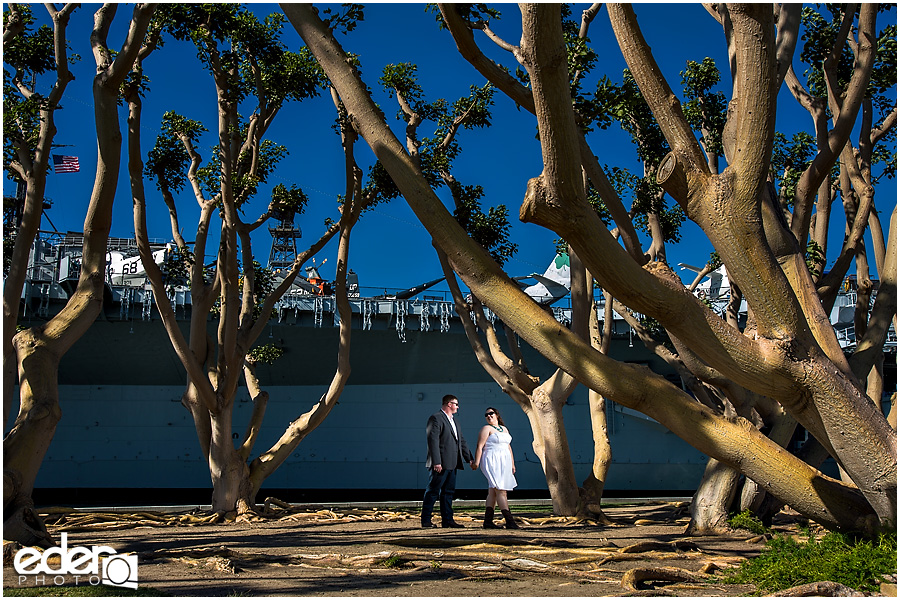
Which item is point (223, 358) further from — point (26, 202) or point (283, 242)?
point (283, 242)

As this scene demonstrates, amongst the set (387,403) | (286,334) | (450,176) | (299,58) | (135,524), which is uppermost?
(299,58)

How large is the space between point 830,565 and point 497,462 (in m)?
4.61

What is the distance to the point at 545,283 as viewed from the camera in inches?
1100

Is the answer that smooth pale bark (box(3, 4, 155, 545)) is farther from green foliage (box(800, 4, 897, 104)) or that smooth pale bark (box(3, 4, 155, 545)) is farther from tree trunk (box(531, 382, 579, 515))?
green foliage (box(800, 4, 897, 104))

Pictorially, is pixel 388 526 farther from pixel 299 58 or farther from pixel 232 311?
pixel 299 58

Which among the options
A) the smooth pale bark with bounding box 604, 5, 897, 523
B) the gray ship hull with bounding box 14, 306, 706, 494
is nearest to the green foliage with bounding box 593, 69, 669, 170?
the smooth pale bark with bounding box 604, 5, 897, 523

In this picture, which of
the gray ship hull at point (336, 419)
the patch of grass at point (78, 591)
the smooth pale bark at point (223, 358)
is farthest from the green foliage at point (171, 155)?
the gray ship hull at point (336, 419)

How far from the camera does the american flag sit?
23.4m

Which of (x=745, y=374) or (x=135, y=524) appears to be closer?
(x=745, y=374)

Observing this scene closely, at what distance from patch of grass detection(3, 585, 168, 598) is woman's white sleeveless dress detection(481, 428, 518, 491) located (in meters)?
4.76

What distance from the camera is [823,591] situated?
158 inches

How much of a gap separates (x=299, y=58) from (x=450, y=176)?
118 inches

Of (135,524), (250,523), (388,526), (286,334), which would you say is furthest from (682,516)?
(286,334)

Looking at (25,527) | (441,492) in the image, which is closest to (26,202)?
(25,527)
